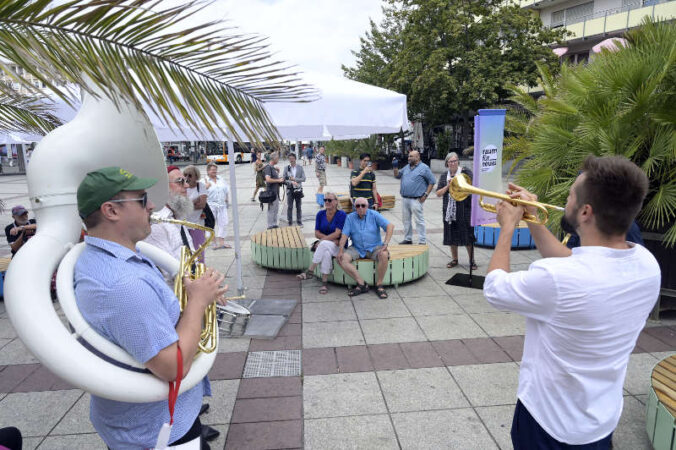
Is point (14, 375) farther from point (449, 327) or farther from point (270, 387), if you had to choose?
point (449, 327)

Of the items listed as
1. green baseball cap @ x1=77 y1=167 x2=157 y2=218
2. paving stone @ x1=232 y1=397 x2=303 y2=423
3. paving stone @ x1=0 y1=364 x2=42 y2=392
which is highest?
green baseball cap @ x1=77 y1=167 x2=157 y2=218

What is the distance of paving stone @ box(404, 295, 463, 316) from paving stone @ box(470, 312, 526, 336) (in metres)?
0.31

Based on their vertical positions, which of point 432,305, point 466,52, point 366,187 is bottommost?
point 432,305

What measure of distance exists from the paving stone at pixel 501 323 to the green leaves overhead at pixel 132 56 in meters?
3.58

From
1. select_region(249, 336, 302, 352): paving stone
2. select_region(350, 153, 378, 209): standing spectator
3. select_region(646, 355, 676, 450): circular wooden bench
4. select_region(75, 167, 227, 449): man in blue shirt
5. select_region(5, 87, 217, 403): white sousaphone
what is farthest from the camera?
select_region(350, 153, 378, 209): standing spectator

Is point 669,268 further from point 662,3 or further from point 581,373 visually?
point 662,3

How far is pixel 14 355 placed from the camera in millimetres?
4242

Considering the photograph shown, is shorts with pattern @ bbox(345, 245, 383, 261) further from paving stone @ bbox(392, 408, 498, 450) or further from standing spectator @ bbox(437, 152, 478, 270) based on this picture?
paving stone @ bbox(392, 408, 498, 450)

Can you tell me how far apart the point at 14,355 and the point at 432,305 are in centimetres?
450

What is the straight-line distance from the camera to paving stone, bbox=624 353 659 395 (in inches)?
133

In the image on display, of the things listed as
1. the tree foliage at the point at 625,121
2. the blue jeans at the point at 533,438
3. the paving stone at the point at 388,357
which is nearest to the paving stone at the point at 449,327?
the paving stone at the point at 388,357

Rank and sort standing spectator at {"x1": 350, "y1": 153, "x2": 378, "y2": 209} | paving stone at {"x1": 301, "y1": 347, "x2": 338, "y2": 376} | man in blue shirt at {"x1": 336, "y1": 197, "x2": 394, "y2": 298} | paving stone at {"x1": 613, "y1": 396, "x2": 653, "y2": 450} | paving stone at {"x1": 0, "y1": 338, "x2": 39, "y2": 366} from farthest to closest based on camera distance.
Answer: standing spectator at {"x1": 350, "y1": 153, "x2": 378, "y2": 209}, man in blue shirt at {"x1": 336, "y1": 197, "x2": 394, "y2": 298}, paving stone at {"x1": 0, "y1": 338, "x2": 39, "y2": 366}, paving stone at {"x1": 301, "y1": 347, "x2": 338, "y2": 376}, paving stone at {"x1": 613, "y1": 396, "x2": 653, "y2": 450}

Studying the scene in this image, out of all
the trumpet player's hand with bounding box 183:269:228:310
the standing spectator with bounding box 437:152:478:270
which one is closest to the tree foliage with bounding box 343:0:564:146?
the standing spectator with bounding box 437:152:478:270

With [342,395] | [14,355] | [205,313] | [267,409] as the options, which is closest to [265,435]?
[267,409]
